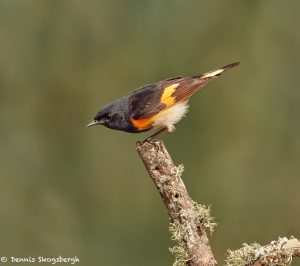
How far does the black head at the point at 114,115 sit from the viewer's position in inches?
246

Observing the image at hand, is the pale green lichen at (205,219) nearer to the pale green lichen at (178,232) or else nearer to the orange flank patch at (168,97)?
the pale green lichen at (178,232)

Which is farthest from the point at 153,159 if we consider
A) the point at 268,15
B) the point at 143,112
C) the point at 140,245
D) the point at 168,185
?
the point at 268,15

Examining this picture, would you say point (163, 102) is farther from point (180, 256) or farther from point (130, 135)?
point (130, 135)

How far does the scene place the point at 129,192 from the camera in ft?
32.8

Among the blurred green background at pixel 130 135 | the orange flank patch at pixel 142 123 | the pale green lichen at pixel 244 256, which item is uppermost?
the blurred green background at pixel 130 135

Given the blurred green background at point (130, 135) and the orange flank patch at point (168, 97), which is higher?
the blurred green background at point (130, 135)

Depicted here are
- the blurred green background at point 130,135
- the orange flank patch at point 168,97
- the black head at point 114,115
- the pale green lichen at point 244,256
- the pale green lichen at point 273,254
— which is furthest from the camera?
the blurred green background at point 130,135

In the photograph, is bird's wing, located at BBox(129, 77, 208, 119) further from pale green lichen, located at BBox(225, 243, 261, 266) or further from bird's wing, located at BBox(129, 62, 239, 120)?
pale green lichen, located at BBox(225, 243, 261, 266)

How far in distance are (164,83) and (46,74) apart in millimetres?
4293

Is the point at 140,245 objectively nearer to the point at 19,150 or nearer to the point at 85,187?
the point at 85,187

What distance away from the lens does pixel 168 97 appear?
642 centimetres

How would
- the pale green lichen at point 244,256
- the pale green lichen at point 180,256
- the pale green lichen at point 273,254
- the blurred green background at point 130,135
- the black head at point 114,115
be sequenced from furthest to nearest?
the blurred green background at point 130,135
the black head at point 114,115
the pale green lichen at point 180,256
the pale green lichen at point 244,256
the pale green lichen at point 273,254

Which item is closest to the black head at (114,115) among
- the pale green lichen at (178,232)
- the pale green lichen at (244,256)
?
the pale green lichen at (178,232)

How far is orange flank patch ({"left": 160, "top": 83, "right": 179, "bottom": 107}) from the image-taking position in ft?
20.9
